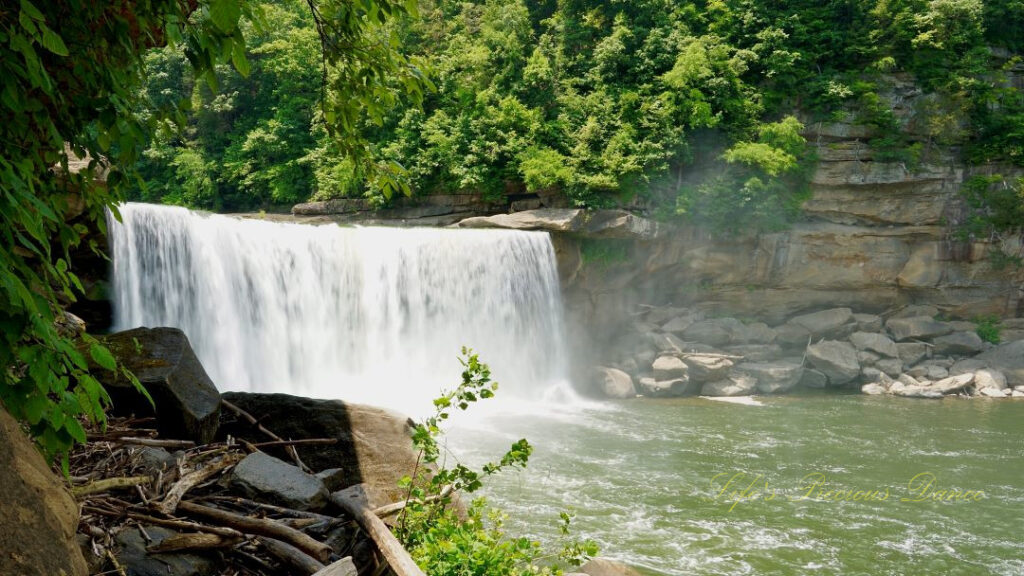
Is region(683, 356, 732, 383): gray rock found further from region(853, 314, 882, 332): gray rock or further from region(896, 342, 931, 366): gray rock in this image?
region(896, 342, 931, 366): gray rock

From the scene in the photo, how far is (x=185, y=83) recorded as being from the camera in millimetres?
29812

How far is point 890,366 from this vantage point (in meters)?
18.1

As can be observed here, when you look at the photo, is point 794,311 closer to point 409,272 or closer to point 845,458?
→ point 845,458

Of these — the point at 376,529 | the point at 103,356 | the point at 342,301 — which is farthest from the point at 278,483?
the point at 342,301

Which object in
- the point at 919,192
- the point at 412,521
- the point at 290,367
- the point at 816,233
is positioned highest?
the point at 919,192

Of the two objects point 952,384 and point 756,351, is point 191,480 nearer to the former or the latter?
point 756,351

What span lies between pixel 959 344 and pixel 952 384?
2.08m

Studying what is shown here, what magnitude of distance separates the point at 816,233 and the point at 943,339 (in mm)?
4676

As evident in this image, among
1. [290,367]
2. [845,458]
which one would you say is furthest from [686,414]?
[290,367]

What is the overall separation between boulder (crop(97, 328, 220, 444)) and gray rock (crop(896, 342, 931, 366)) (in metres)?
19.0

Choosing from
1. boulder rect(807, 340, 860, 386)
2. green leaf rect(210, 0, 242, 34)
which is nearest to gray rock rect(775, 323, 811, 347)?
boulder rect(807, 340, 860, 386)

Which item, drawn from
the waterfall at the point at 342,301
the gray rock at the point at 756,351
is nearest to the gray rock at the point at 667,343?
the gray rock at the point at 756,351

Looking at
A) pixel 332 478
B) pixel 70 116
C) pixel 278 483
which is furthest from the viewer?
pixel 332 478

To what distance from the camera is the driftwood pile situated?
3008 millimetres
